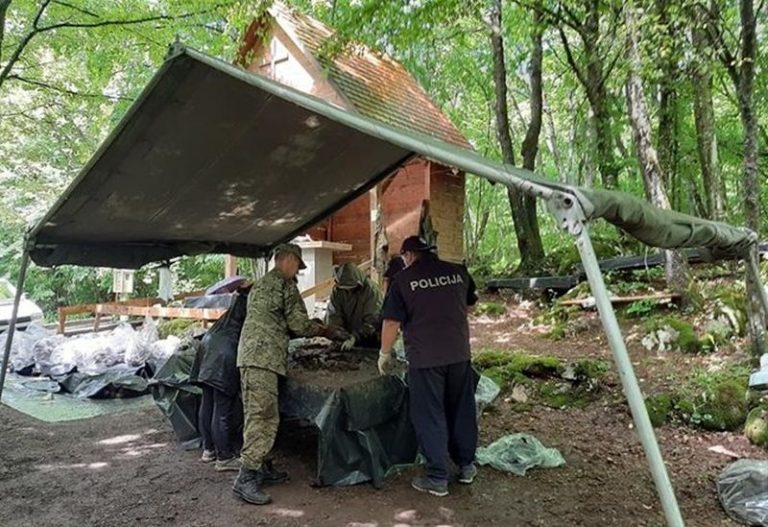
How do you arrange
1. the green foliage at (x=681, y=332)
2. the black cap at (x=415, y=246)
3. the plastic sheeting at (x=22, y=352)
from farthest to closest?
the plastic sheeting at (x=22, y=352) < the green foliage at (x=681, y=332) < the black cap at (x=415, y=246)

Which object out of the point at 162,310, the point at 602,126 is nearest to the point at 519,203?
the point at 602,126

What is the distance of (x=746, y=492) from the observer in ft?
9.82

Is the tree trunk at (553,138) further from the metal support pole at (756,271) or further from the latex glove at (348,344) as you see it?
the latex glove at (348,344)

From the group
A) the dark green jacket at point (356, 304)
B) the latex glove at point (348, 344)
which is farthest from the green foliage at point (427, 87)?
the latex glove at point (348, 344)

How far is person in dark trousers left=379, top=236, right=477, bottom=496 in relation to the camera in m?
3.50

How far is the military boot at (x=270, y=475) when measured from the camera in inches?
145

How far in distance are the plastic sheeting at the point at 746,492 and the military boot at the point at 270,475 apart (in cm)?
287

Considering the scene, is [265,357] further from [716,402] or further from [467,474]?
[716,402]

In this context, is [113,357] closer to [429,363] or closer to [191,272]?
[429,363]

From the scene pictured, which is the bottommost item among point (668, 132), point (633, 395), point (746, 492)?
point (746, 492)

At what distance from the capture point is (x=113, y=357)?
7.45 meters

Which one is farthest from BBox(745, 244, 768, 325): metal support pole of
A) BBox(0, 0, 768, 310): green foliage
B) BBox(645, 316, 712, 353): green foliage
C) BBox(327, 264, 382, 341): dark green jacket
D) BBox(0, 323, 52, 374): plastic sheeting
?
BBox(0, 323, 52, 374): plastic sheeting

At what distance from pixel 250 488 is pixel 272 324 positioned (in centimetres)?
109

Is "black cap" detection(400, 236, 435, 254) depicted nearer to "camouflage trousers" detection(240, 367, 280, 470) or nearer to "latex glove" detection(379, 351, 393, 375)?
"latex glove" detection(379, 351, 393, 375)
